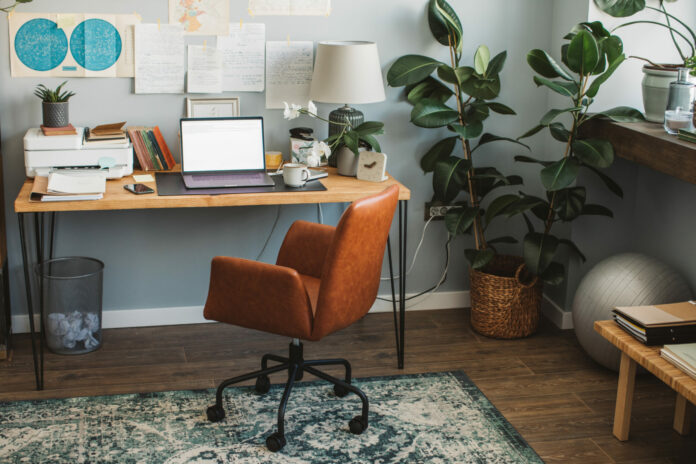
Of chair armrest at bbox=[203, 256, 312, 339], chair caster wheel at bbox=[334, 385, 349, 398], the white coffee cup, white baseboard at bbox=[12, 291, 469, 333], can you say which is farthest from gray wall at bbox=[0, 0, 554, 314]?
chair armrest at bbox=[203, 256, 312, 339]

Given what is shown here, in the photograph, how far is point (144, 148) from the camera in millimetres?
3236

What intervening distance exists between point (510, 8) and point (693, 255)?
137 centimetres

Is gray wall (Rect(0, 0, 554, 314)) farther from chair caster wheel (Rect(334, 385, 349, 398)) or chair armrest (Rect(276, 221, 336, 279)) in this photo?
chair caster wheel (Rect(334, 385, 349, 398))

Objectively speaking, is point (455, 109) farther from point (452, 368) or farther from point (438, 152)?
point (452, 368)

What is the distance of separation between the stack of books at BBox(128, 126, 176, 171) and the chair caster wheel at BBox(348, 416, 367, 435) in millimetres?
1372

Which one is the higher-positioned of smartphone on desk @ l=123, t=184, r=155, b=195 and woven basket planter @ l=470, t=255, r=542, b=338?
smartphone on desk @ l=123, t=184, r=155, b=195

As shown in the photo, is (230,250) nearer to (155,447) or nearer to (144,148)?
(144,148)

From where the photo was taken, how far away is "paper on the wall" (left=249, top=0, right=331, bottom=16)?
10.8 ft

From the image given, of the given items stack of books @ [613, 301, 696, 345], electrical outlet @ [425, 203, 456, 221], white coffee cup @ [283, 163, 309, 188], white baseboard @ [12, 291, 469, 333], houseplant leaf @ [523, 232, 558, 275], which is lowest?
white baseboard @ [12, 291, 469, 333]

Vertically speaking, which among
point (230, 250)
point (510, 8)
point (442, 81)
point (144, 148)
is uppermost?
point (510, 8)

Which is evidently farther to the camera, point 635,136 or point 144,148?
point 144,148

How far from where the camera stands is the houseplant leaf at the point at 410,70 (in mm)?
3357

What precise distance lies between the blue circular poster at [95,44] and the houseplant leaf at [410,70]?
3.87 ft

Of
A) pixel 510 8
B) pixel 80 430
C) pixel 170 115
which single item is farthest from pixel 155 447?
pixel 510 8
